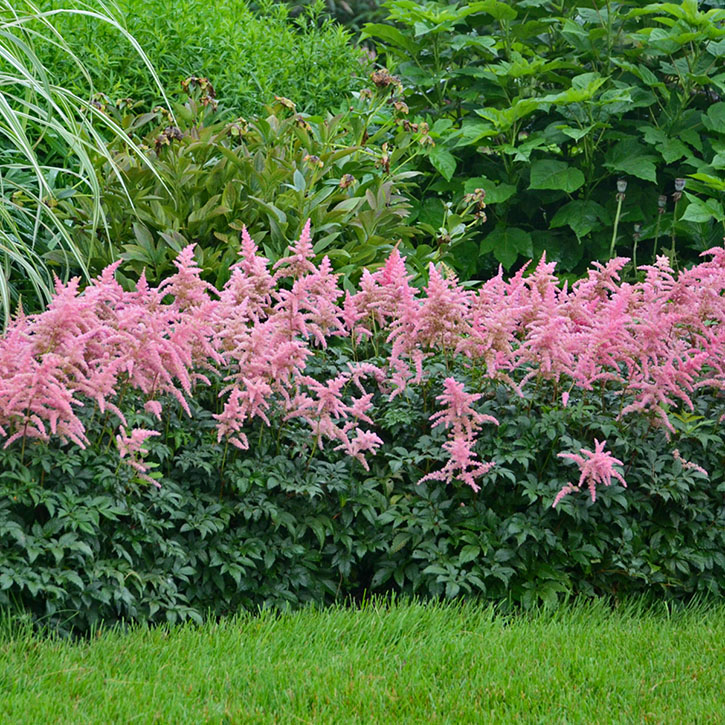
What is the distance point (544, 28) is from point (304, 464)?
4.15 metres

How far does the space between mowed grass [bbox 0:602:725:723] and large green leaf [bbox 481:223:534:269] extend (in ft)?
10.2

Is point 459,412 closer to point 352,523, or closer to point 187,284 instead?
point 352,523

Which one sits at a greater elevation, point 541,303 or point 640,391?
point 541,303

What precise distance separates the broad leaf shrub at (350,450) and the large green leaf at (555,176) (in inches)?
78.8

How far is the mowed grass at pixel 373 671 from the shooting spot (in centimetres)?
252

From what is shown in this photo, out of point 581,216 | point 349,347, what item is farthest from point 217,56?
point 349,347

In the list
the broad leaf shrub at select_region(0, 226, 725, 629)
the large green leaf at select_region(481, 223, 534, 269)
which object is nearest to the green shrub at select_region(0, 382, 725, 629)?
the broad leaf shrub at select_region(0, 226, 725, 629)

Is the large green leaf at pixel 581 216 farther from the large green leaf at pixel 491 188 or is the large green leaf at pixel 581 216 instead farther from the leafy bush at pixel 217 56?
the leafy bush at pixel 217 56

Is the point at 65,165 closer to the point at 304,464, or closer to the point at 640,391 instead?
the point at 304,464

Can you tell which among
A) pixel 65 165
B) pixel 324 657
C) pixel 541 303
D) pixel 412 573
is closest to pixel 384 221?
pixel 541 303

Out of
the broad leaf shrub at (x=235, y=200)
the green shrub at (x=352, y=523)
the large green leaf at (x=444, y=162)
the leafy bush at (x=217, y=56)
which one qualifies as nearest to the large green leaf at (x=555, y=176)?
the large green leaf at (x=444, y=162)

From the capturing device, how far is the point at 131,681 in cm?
261

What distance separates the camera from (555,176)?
5898mm

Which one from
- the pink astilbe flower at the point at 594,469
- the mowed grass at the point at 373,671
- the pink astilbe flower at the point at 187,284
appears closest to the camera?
the mowed grass at the point at 373,671
